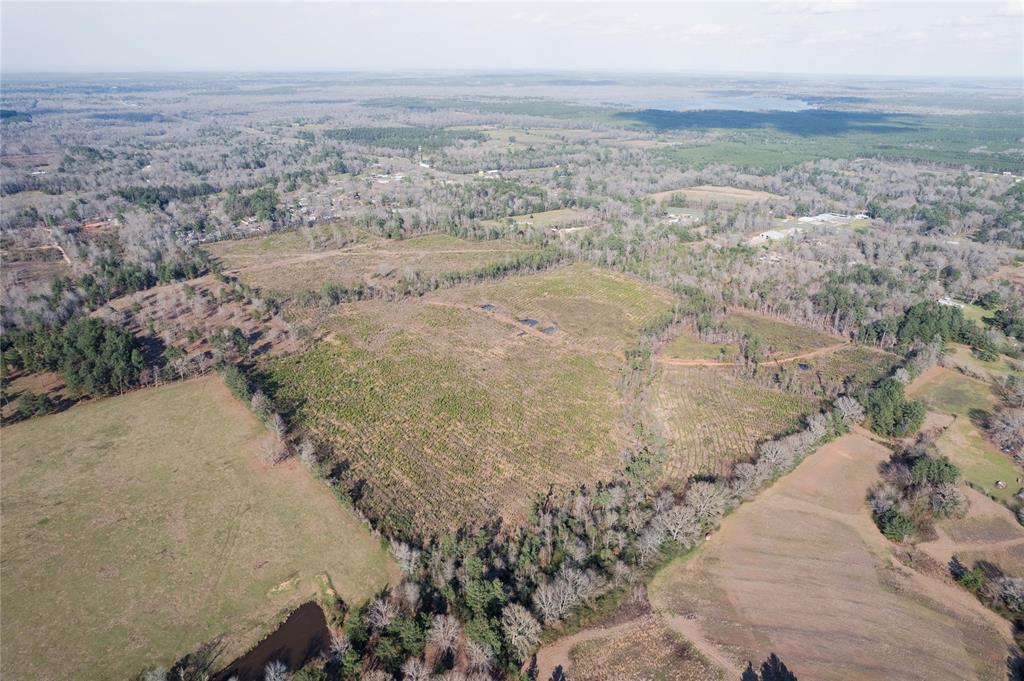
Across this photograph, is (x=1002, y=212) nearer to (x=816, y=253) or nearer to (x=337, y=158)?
(x=816, y=253)

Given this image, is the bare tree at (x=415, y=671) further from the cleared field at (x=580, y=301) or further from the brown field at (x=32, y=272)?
the brown field at (x=32, y=272)

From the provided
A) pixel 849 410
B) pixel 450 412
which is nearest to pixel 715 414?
pixel 849 410

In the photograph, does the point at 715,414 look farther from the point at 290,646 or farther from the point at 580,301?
the point at 290,646

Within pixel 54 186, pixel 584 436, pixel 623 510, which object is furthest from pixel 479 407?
pixel 54 186

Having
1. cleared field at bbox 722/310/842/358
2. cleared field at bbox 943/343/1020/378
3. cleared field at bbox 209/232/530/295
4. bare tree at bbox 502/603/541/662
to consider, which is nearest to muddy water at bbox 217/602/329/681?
bare tree at bbox 502/603/541/662

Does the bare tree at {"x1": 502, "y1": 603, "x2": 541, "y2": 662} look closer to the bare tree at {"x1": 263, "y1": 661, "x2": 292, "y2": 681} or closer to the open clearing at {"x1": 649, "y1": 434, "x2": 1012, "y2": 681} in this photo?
the open clearing at {"x1": 649, "y1": 434, "x2": 1012, "y2": 681}
